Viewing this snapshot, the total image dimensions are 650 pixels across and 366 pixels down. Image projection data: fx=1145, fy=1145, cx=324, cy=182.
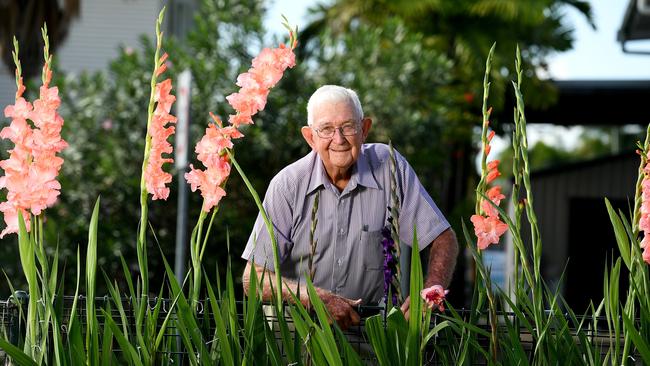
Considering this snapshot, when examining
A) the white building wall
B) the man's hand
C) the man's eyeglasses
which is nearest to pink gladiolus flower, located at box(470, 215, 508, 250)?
the man's hand

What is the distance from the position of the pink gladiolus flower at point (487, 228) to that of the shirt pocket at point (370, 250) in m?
0.96

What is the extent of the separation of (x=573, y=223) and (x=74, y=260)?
11.8 metres

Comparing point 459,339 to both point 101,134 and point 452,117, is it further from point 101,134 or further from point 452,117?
point 452,117

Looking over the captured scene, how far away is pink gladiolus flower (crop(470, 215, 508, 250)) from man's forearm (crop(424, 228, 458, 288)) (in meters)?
0.67

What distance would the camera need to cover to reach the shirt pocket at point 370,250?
12.0 ft

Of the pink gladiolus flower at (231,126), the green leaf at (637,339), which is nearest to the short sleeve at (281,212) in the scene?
the pink gladiolus flower at (231,126)

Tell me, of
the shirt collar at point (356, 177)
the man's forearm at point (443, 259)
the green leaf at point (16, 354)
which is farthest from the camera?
the shirt collar at point (356, 177)

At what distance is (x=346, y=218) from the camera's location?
3711 mm

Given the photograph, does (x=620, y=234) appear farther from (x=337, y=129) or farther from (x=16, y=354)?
(x=16, y=354)

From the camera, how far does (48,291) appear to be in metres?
2.57

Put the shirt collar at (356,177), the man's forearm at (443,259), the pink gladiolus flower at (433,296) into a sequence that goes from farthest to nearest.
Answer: the shirt collar at (356,177) → the man's forearm at (443,259) → the pink gladiolus flower at (433,296)

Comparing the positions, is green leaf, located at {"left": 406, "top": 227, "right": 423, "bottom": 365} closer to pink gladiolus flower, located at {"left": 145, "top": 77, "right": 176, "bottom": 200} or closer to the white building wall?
pink gladiolus flower, located at {"left": 145, "top": 77, "right": 176, "bottom": 200}

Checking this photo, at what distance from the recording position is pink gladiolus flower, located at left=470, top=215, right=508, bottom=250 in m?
Answer: 2.70

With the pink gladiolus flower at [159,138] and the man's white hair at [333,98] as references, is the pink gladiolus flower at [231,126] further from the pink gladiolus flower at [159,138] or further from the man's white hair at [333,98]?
the man's white hair at [333,98]
